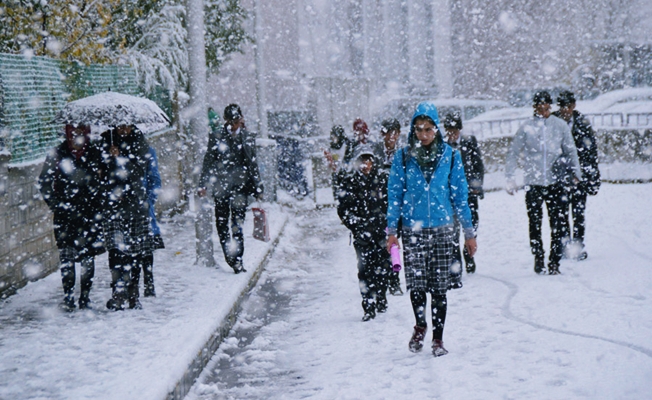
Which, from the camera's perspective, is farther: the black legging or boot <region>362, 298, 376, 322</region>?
boot <region>362, 298, 376, 322</region>

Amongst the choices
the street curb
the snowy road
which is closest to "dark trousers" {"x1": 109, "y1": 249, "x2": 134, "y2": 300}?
the street curb

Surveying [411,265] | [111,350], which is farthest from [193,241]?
[411,265]

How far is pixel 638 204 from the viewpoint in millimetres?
13250

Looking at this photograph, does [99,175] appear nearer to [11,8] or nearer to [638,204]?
[11,8]

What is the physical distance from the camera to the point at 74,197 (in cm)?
655

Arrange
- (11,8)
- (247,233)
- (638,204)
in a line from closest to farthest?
1. (11,8)
2. (247,233)
3. (638,204)

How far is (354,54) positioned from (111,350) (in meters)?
23.6

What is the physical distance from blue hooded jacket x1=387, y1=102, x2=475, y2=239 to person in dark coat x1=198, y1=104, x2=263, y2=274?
332cm

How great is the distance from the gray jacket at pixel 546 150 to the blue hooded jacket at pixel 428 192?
2584 mm

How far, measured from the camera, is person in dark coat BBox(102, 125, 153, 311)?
6.64m

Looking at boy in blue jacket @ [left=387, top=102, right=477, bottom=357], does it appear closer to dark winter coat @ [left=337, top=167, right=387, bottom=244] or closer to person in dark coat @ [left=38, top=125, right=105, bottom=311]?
dark winter coat @ [left=337, top=167, right=387, bottom=244]

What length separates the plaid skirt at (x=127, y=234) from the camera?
6641mm

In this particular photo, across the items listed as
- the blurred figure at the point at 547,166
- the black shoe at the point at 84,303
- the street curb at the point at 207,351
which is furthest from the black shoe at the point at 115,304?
the blurred figure at the point at 547,166

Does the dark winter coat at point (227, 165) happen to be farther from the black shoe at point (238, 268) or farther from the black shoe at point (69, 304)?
the black shoe at point (69, 304)
